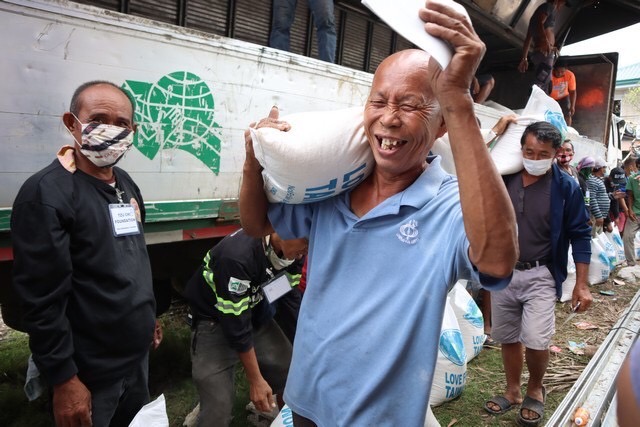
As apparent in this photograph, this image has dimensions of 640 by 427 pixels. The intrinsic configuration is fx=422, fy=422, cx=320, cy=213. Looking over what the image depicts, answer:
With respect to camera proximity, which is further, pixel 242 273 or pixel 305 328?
pixel 242 273

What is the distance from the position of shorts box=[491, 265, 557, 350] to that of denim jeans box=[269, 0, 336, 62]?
2.79m

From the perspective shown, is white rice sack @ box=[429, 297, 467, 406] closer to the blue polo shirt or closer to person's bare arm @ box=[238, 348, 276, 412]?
person's bare arm @ box=[238, 348, 276, 412]

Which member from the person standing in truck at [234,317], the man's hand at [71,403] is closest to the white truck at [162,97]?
the person standing in truck at [234,317]

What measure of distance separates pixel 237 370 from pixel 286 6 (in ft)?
11.8

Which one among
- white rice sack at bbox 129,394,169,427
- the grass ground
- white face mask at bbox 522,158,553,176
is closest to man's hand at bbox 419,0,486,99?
white rice sack at bbox 129,394,169,427

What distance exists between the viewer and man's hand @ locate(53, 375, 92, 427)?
1.61 meters

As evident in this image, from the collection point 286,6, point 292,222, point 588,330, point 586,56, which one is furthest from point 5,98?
point 586,56

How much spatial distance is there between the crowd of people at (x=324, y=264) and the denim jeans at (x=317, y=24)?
7.52 feet

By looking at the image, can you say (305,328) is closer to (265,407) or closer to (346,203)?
(346,203)

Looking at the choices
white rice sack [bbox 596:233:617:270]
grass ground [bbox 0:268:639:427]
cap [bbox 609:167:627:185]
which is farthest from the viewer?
cap [bbox 609:167:627:185]

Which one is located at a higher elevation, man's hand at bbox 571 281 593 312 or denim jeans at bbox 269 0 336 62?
denim jeans at bbox 269 0 336 62

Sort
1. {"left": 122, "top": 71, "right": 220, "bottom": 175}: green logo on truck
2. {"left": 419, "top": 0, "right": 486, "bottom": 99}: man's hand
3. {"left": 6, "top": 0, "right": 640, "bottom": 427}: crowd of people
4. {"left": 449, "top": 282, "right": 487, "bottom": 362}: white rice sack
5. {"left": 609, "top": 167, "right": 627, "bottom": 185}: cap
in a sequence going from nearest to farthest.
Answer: {"left": 419, "top": 0, "right": 486, "bottom": 99}: man's hand < {"left": 6, "top": 0, "right": 640, "bottom": 427}: crowd of people < {"left": 122, "top": 71, "right": 220, "bottom": 175}: green logo on truck < {"left": 449, "top": 282, "right": 487, "bottom": 362}: white rice sack < {"left": 609, "top": 167, "right": 627, "bottom": 185}: cap

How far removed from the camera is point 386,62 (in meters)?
1.15

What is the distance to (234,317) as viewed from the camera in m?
2.21
